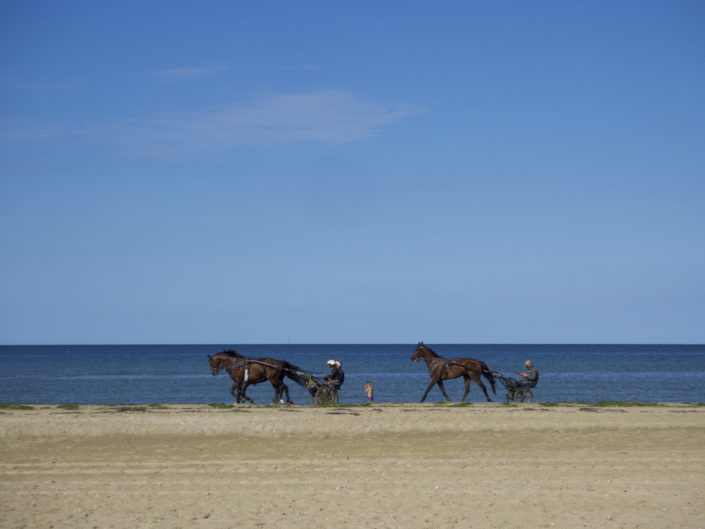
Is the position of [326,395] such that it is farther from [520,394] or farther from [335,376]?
[520,394]

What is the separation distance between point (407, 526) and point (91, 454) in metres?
7.96

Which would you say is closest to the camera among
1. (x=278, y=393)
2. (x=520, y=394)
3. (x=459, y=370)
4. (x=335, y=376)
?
(x=335, y=376)

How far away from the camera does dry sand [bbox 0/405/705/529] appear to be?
14148mm

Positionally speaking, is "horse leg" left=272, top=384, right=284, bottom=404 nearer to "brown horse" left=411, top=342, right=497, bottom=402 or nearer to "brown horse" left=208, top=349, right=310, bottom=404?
"brown horse" left=208, top=349, right=310, bottom=404

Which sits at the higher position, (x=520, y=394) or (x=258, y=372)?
(x=258, y=372)

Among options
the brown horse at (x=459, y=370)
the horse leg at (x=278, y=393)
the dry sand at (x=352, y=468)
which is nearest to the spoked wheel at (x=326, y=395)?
the horse leg at (x=278, y=393)

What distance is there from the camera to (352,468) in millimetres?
17766

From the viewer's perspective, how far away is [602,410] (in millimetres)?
Result: 26125

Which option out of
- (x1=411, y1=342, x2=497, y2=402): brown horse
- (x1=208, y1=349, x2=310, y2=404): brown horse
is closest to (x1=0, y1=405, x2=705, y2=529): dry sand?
(x1=208, y1=349, x2=310, y2=404): brown horse

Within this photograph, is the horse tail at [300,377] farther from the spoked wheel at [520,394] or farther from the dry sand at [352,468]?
the spoked wheel at [520,394]

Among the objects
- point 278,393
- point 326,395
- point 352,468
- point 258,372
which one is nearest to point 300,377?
point 326,395

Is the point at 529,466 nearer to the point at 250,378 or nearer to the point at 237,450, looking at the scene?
the point at 237,450

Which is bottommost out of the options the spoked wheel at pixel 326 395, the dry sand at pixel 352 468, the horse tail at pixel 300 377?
the dry sand at pixel 352 468

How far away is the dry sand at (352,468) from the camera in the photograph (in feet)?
46.4
